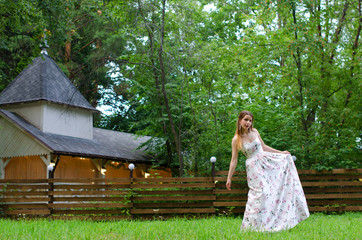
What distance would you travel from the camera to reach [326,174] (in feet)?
39.3

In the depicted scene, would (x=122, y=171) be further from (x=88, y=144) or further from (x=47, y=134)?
(x=47, y=134)

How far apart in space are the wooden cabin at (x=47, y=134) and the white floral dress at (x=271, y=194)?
37.3 ft

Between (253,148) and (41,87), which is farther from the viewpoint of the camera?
(41,87)

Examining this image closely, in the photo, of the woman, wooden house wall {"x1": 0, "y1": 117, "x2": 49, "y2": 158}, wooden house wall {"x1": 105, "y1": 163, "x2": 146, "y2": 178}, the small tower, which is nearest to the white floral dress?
the woman

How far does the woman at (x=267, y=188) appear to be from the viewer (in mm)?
6500

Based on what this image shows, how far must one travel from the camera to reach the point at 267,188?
21.9 feet

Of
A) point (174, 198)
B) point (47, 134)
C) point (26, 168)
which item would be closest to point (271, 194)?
point (174, 198)

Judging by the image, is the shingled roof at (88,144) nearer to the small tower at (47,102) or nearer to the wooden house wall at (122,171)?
the small tower at (47,102)

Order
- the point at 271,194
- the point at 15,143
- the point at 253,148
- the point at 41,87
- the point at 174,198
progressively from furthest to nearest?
the point at 41,87 < the point at 15,143 < the point at 174,198 < the point at 253,148 < the point at 271,194

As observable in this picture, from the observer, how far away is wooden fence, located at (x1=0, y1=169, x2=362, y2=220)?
1125 cm

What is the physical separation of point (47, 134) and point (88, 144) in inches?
90.3

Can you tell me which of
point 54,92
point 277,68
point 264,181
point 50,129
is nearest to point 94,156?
point 50,129

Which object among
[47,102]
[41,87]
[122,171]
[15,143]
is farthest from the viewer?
[122,171]

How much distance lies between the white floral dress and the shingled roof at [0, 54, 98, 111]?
12968 mm
